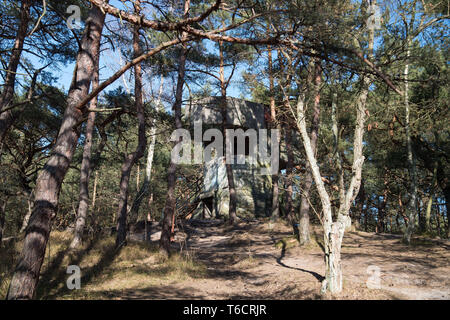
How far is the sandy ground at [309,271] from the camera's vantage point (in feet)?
17.0

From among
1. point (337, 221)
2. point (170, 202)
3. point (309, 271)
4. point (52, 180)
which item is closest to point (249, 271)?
point (309, 271)

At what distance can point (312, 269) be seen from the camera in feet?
22.4

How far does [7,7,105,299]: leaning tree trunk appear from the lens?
11.2 ft

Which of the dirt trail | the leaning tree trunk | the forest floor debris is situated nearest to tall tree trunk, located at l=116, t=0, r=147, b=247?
the forest floor debris

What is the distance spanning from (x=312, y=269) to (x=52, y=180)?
5482mm

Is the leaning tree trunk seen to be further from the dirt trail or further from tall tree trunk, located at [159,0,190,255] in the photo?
tall tree trunk, located at [159,0,190,255]

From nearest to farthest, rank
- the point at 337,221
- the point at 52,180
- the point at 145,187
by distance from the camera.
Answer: the point at 52,180 < the point at 337,221 < the point at 145,187

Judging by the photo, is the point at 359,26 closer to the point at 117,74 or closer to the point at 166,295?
the point at 117,74

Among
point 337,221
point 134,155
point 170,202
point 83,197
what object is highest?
point 134,155

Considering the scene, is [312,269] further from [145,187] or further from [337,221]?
[145,187]

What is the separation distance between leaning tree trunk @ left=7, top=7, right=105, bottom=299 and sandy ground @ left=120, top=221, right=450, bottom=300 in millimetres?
1838

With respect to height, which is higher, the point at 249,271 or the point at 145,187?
the point at 145,187

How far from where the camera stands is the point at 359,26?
5.30m
